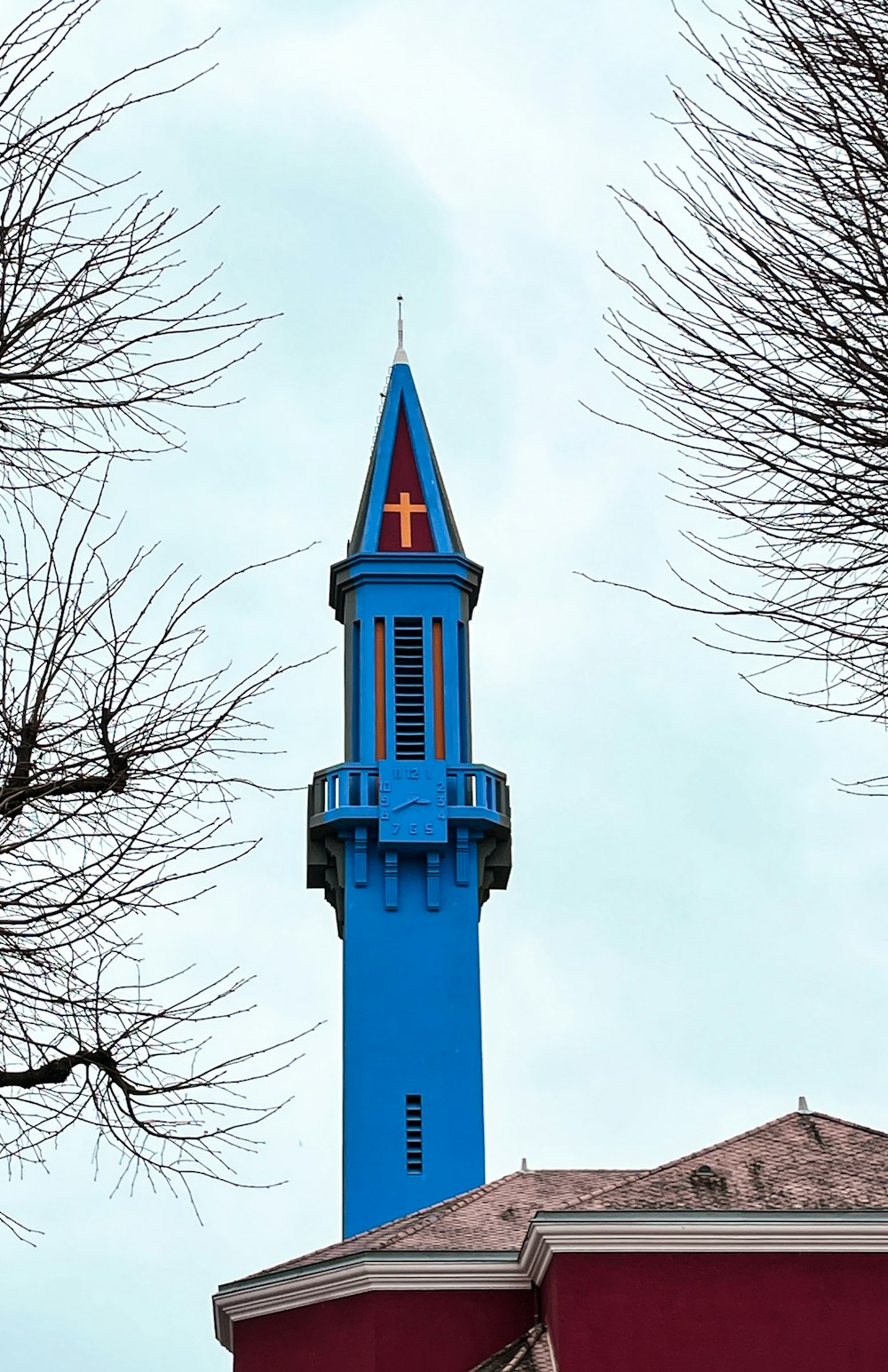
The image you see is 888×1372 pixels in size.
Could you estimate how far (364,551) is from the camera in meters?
33.2

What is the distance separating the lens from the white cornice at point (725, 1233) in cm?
1684

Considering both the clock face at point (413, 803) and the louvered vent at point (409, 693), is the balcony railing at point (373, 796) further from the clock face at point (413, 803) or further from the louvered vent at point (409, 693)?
the louvered vent at point (409, 693)

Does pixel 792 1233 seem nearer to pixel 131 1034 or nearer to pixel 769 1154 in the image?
pixel 769 1154

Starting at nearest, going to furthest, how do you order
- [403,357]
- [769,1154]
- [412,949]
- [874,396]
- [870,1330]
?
[874,396] < [870,1330] < [769,1154] < [412,949] < [403,357]

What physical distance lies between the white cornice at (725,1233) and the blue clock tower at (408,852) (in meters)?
13.0

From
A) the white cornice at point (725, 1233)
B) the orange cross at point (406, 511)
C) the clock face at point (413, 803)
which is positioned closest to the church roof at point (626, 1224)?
the white cornice at point (725, 1233)

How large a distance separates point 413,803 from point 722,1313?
15.6m

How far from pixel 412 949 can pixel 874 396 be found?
24.0 meters

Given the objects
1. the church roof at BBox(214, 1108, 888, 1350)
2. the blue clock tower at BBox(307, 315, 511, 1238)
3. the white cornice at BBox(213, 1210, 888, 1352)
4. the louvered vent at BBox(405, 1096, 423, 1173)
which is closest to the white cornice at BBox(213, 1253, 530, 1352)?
the church roof at BBox(214, 1108, 888, 1350)

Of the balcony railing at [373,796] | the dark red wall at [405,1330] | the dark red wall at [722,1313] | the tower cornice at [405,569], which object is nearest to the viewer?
the dark red wall at [722,1313]

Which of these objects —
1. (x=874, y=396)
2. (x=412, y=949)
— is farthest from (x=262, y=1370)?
(x=874, y=396)

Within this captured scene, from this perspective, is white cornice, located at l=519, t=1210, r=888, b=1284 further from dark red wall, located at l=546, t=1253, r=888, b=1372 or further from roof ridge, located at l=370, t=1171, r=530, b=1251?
roof ridge, located at l=370, t=1171, r=530, b=1251

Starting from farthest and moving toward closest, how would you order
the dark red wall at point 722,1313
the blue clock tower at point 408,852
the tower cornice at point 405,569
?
the tower cornice at point 405,569 → the blue clock tower at point 408,852 → the dark red wall at point 722,1313

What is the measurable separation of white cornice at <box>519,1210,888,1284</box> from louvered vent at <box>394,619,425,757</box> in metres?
15.7
